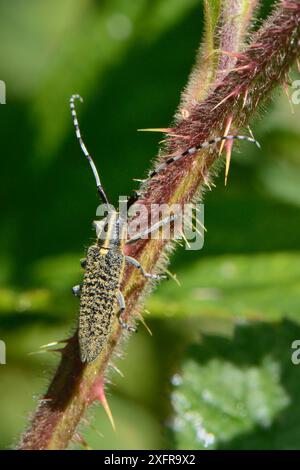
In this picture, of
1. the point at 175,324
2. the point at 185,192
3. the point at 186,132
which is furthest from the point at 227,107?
the point at 175,324

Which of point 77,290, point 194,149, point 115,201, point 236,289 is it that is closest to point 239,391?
point 236,289

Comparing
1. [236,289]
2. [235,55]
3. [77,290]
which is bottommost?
[236,289]

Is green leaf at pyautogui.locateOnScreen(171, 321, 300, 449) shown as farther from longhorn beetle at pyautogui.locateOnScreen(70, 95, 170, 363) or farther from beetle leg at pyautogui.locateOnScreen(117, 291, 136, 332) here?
beetle leg at pyautogui.locateOnScreen(117, 291, 136, 332)

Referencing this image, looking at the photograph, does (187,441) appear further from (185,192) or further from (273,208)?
(273,208)

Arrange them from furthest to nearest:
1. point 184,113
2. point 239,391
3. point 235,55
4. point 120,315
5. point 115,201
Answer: point 115,201
point 239,391
point 120,315
point 184,113
point 235,55

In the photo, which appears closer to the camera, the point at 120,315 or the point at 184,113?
the point at 184,113

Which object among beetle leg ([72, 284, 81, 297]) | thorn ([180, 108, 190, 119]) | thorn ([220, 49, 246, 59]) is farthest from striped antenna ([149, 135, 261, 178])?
beetle leg ([72, 284, 81, 297])

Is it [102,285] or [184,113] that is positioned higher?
[184,113]

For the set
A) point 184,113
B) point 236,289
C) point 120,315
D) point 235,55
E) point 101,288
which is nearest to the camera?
point 235,55

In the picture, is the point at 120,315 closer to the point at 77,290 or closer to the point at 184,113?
the point at 184,113
